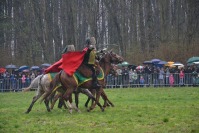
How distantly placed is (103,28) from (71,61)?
4625cm

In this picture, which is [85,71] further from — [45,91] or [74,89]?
[45,91]

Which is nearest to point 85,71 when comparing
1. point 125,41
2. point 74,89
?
point 74,89

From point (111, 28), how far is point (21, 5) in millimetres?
12727

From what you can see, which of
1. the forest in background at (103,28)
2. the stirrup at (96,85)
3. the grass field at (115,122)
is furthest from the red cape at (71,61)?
the forest in background at (103,28)

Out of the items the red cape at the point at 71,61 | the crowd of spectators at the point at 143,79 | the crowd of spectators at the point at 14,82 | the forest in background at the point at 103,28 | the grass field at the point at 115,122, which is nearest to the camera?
the grass field at the point at 115,122

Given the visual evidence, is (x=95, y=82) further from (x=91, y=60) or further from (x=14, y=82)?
(x=14, y=82)

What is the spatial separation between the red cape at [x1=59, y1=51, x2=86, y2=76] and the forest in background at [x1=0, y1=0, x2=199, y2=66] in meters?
30.5

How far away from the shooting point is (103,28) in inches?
2456

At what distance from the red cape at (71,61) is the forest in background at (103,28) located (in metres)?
30.5

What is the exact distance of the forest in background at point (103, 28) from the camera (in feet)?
160

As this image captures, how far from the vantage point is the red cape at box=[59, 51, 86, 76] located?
53.0 feet

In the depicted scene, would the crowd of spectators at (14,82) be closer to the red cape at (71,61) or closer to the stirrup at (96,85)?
the red cape at (71,61)

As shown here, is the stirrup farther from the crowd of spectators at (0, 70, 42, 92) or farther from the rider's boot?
the crowd of spectators at (0, 70, 42, 92)

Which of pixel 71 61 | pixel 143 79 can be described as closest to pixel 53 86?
pixel 71 61
